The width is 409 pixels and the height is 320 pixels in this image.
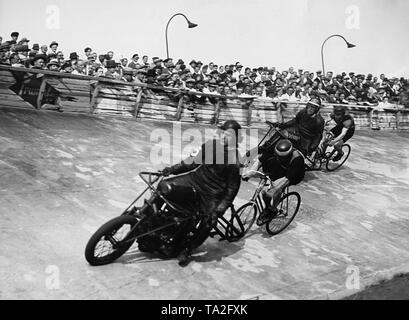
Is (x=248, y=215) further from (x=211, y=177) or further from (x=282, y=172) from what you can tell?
(x=211, y=177)

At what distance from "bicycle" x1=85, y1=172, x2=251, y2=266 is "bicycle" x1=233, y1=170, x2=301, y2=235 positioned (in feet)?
6.16

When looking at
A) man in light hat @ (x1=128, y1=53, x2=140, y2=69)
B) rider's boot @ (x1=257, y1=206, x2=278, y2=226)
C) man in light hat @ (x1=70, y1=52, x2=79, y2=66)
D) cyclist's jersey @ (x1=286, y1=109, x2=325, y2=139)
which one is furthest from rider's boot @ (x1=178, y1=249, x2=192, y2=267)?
man in light hat @ (x1=128, y1=53, x2=140, y2=69)

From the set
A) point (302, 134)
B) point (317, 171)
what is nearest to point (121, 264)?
point (302, 134)

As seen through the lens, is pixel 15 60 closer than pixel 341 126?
Yes

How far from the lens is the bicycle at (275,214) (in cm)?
855

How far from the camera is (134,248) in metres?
7.13

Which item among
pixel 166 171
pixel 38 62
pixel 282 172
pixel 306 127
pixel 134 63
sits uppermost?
pixel 134 63

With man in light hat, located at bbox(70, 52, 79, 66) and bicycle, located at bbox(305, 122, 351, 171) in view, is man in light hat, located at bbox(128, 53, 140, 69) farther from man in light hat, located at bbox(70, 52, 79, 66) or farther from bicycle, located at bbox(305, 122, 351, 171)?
bicycle, located at bbox(305, 122, 351, 171)

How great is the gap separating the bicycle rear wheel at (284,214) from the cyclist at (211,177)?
6.27 ft

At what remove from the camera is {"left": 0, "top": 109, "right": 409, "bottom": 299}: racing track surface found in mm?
6133

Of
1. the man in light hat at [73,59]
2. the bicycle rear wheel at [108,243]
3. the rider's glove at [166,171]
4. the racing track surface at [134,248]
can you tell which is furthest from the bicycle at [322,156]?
the bicycle rear wheel at [108,243]

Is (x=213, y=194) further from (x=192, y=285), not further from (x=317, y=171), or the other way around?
(x=317, y=171)

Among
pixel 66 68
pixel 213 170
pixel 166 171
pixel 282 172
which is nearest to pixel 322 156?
pixel 282 172

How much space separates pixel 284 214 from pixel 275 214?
416mm
